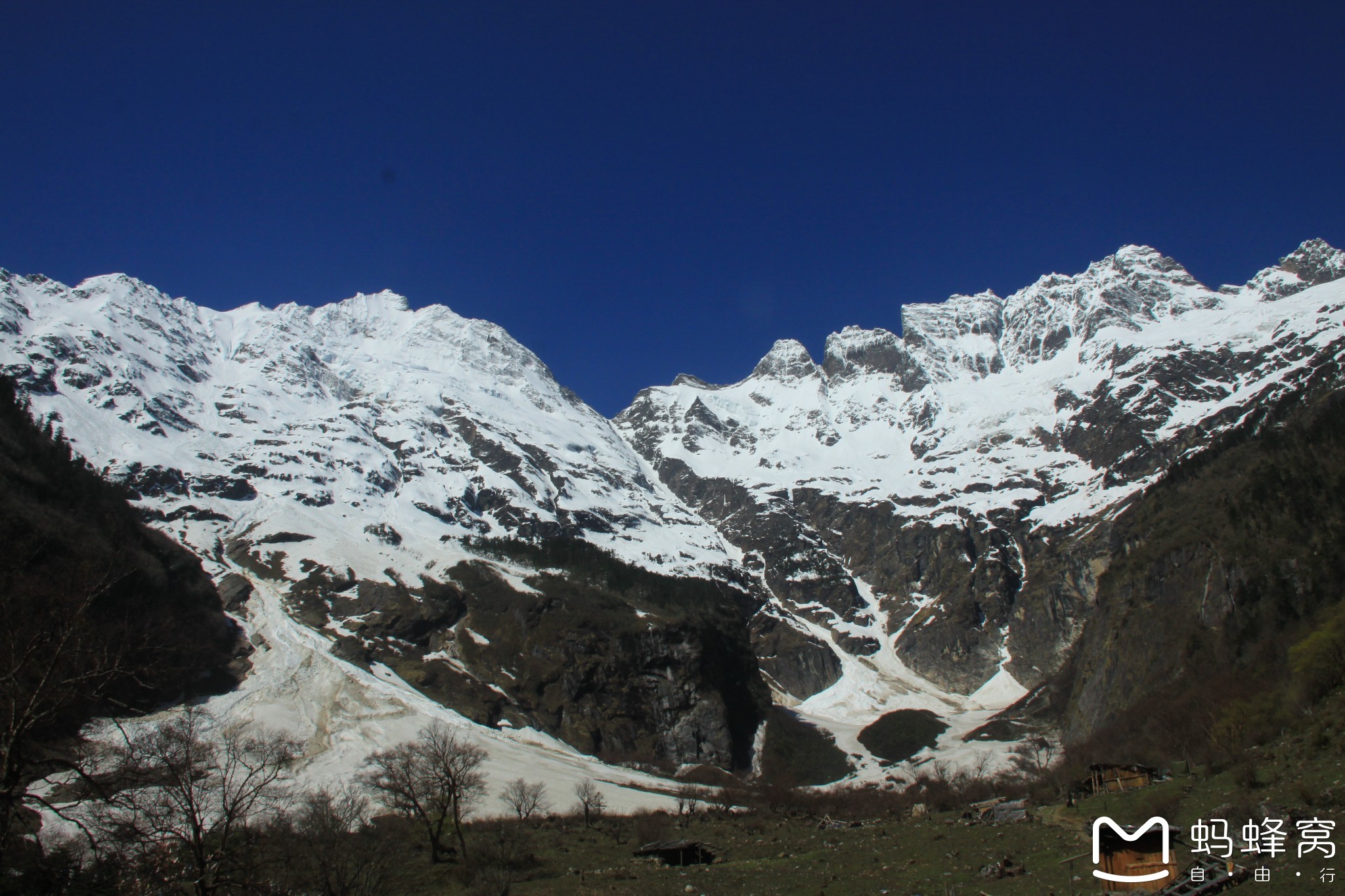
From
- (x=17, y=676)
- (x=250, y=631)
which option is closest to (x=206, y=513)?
(x=250, y=631)

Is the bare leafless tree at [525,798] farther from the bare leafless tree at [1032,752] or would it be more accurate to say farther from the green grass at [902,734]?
the green grass at [902,734]

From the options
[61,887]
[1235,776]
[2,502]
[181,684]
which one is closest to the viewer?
[61,887]

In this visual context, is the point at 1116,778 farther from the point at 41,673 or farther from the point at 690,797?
the point at 690,797

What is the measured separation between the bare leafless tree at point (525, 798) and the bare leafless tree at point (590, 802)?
13.0 ft

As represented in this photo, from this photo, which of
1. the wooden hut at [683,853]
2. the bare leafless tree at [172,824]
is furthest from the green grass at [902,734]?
the bare leafless tree at [172,824]

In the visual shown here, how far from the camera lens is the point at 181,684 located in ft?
317

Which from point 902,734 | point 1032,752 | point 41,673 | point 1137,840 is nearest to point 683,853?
point 1137,840

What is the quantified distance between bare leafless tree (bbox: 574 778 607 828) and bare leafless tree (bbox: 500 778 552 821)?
13.0ft

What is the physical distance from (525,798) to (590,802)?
14.0 meters

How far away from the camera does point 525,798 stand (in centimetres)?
7181

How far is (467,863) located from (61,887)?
33.6 meters

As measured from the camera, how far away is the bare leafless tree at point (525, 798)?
71.0 meters

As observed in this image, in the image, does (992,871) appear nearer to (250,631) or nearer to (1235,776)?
(1235,776)

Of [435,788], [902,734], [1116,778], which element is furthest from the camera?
[902,734]
